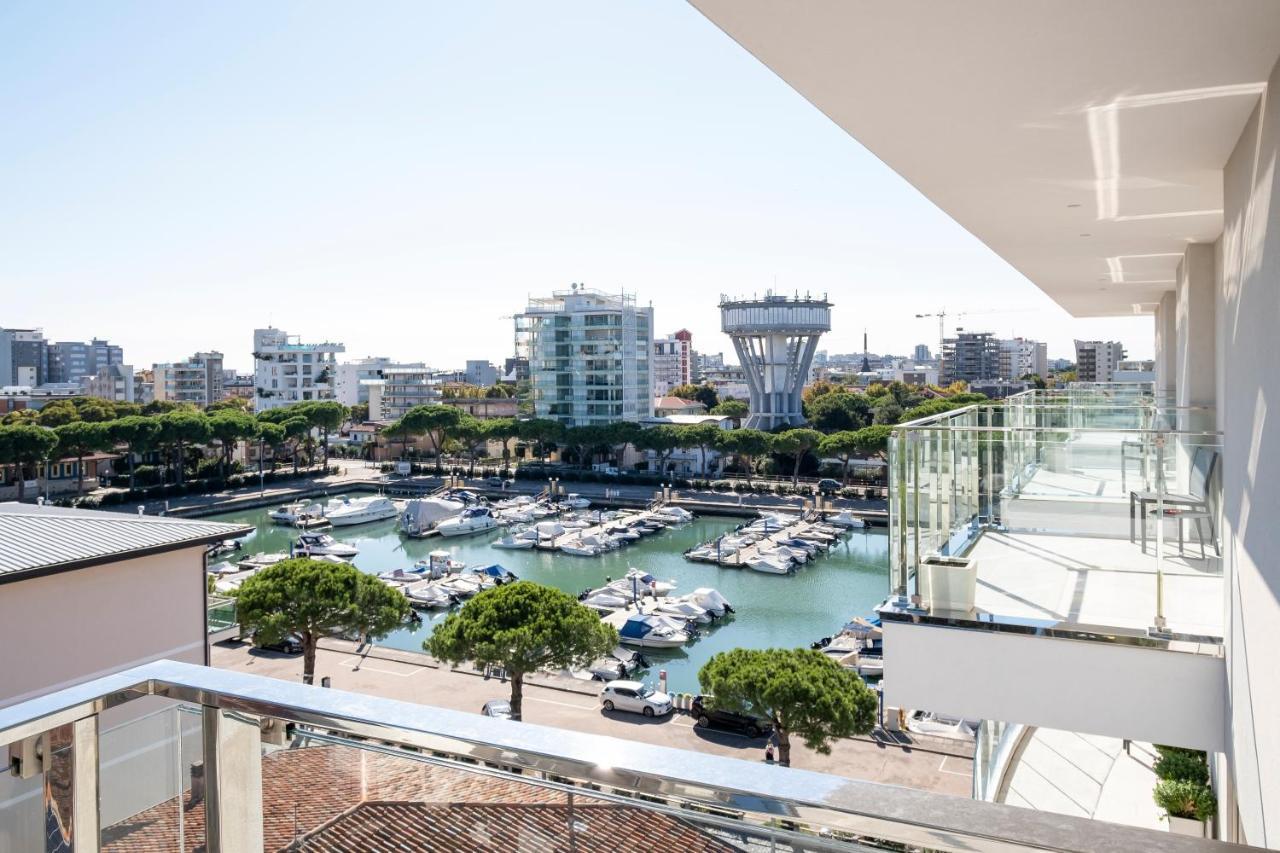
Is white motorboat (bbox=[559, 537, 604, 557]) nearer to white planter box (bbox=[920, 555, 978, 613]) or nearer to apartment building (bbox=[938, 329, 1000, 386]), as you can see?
white planter box (bbox=[920, 555, 978, 613])

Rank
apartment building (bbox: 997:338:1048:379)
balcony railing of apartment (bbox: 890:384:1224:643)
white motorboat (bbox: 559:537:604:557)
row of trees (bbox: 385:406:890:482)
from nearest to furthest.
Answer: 1. balcony railing of apartment (bbox: 890:384:1224:643)
2. white motorboat (bbox: 559:537:604:557)
3. row of trees (bbox: 385:406:890:482)
4. apartment building (bbox: 997:338:1048:379)

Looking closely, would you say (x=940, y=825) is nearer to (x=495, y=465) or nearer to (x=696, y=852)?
(x=696, y=852)

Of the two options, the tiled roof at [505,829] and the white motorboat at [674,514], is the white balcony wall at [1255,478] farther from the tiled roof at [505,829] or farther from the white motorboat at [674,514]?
the white motorboat at [674,514]

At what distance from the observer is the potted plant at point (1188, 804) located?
3748 mm

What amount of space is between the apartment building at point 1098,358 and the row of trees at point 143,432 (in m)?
67.1

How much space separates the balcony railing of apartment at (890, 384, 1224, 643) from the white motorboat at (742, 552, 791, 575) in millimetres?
17106

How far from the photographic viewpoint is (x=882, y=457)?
99.0 feet

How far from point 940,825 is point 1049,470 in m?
3.15

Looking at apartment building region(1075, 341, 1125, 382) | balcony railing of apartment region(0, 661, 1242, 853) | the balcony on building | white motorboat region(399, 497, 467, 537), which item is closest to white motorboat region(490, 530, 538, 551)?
white motorboat region(399, 497, 467, 537)

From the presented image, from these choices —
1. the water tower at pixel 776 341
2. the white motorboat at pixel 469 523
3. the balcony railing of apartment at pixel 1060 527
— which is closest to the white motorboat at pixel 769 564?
the white motorboat at pixel 469 523

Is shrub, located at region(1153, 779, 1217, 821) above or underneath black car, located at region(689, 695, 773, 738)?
above

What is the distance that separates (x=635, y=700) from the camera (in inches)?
474

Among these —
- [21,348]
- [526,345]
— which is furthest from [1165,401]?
[21,348]

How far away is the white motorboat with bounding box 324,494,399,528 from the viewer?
87.7 feet
